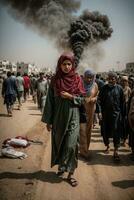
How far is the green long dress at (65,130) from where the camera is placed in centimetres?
497

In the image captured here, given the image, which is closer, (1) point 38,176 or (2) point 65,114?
(2) point 65,114

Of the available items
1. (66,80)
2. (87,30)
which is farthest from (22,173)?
(87,30)

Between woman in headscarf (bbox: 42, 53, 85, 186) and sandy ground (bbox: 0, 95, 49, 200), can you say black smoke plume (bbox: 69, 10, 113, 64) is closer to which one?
sandy ground (bbox: 0, 95, 49, 200)

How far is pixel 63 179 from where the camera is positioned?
522 centimetres

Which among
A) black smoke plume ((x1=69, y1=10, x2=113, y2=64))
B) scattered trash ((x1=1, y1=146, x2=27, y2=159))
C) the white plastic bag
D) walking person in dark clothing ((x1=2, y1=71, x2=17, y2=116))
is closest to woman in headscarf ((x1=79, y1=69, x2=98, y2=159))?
scattered trash ((x1=1, y1=146, x2=27, y2=159))

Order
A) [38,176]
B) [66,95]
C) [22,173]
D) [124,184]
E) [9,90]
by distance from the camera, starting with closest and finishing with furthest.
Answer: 1. [66,95]
2. [124,184]
3. [38,176]
4. [22,173]
5. [9,90]

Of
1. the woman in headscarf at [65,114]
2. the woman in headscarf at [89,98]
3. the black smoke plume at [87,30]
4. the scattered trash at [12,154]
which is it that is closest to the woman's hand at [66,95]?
the woman in headscarf at [65,114]

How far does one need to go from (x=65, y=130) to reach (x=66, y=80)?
733mm

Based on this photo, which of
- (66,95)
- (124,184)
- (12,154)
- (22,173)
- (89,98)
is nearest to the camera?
(66,95)

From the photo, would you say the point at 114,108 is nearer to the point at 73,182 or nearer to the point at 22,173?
the point at 73,182

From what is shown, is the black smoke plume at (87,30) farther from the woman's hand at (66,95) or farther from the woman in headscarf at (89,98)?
the woman's hand at (66,95)

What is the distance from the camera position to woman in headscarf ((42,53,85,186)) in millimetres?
4965

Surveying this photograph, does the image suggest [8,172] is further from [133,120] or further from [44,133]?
[44,133]

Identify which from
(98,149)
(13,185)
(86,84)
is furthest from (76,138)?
(98,149)
